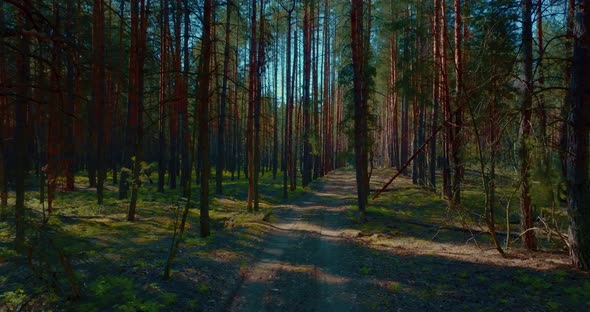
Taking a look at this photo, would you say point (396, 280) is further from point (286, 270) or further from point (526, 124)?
point (526, 124)

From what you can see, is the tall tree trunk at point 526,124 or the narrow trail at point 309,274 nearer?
the narrow trail at point 309,274

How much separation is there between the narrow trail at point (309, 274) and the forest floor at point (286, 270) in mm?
22

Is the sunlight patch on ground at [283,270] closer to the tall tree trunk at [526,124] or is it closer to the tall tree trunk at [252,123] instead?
the tall tree trunk at [526,124]

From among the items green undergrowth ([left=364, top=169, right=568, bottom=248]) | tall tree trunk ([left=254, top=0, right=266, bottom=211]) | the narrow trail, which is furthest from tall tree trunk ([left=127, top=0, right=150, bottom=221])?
green undergrowth ([left=364, top=169, right=568, bottom=248])

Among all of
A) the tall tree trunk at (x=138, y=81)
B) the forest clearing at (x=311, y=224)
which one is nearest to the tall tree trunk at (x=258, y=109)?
the forest clearing at (x=311, y=224)

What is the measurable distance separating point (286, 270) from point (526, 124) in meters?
6.41

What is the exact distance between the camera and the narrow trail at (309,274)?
639 cm

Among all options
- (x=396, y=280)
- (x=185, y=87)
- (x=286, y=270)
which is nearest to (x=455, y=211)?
(x=396, y=280)

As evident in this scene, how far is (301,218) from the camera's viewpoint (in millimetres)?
15523

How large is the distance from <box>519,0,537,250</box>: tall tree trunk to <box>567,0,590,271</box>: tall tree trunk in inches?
30.0

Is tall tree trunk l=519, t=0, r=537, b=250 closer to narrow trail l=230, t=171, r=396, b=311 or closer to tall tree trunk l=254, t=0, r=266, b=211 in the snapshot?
narrow trail l=230, t=171, r=396, b=311

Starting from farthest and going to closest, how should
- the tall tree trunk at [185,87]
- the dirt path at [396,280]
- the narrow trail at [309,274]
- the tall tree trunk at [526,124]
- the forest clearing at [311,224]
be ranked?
the tall tree trunk at [185,87], the tall tree trunk at [526,124], the narrow trail at [309,274], the dirt path at [396,280], the forest clearing at [311,224]

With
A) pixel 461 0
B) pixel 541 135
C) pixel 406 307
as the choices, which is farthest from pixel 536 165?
pixel 461 0

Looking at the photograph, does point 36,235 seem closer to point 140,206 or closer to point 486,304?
point 486,304
